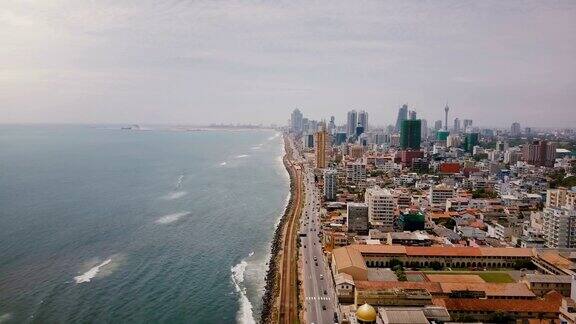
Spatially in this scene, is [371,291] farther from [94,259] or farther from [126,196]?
[126,196]

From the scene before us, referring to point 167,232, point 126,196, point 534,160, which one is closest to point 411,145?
point 534,160

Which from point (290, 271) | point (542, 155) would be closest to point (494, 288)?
point (290, 271)

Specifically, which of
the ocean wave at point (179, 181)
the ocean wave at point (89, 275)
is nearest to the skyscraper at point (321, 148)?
the ocean wave at point (179, 181)

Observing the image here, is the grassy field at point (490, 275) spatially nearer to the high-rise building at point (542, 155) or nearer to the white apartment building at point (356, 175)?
the white apartment building at point (356, 175)

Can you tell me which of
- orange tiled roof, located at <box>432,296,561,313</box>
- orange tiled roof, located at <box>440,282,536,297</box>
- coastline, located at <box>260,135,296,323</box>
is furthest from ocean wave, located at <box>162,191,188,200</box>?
orange tiled roof, located at <box>432,296,561,313</box>

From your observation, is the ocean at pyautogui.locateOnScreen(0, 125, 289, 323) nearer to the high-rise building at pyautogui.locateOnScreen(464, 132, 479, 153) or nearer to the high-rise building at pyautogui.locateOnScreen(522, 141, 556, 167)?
the high-rise building at pyautogui.locateOnScreen(522, 141, 556, 167)

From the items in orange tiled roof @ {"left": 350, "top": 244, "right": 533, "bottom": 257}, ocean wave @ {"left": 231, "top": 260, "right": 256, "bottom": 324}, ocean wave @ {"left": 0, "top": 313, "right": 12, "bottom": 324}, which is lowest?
ocean wave @ {"left": 231, "top": 260, "right": 256, "bottom": 324}
